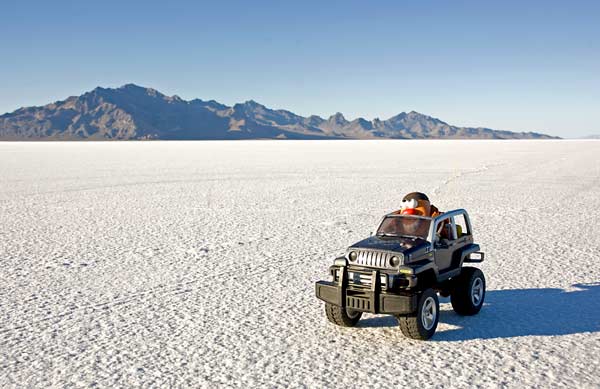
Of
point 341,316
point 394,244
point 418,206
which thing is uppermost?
point 418,206

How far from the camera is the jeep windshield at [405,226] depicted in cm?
648

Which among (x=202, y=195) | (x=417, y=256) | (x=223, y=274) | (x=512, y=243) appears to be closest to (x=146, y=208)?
(x=202, y=195)

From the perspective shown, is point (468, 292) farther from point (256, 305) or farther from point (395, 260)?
point (256, 305)

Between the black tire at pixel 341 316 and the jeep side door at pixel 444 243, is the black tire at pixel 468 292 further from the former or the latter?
the black tire at pixel 341 316

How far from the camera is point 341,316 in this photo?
20.9 feet

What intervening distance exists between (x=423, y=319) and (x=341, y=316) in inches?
38.8

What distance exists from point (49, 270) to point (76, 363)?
4.41m

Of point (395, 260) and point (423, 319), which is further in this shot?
point (423, 319)

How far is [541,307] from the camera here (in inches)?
287

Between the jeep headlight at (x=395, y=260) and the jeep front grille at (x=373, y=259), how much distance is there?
35 millimetres

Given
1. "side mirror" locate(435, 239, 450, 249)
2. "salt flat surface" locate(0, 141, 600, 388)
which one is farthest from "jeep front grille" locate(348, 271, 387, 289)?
"side mirror" locate(435, 239, 450, 249)

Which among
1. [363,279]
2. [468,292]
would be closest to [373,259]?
[363,279]

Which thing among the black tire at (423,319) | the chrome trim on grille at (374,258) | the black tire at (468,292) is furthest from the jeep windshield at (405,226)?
the black tire at (468,292)

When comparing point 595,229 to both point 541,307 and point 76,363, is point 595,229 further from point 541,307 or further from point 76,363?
point 76,363
